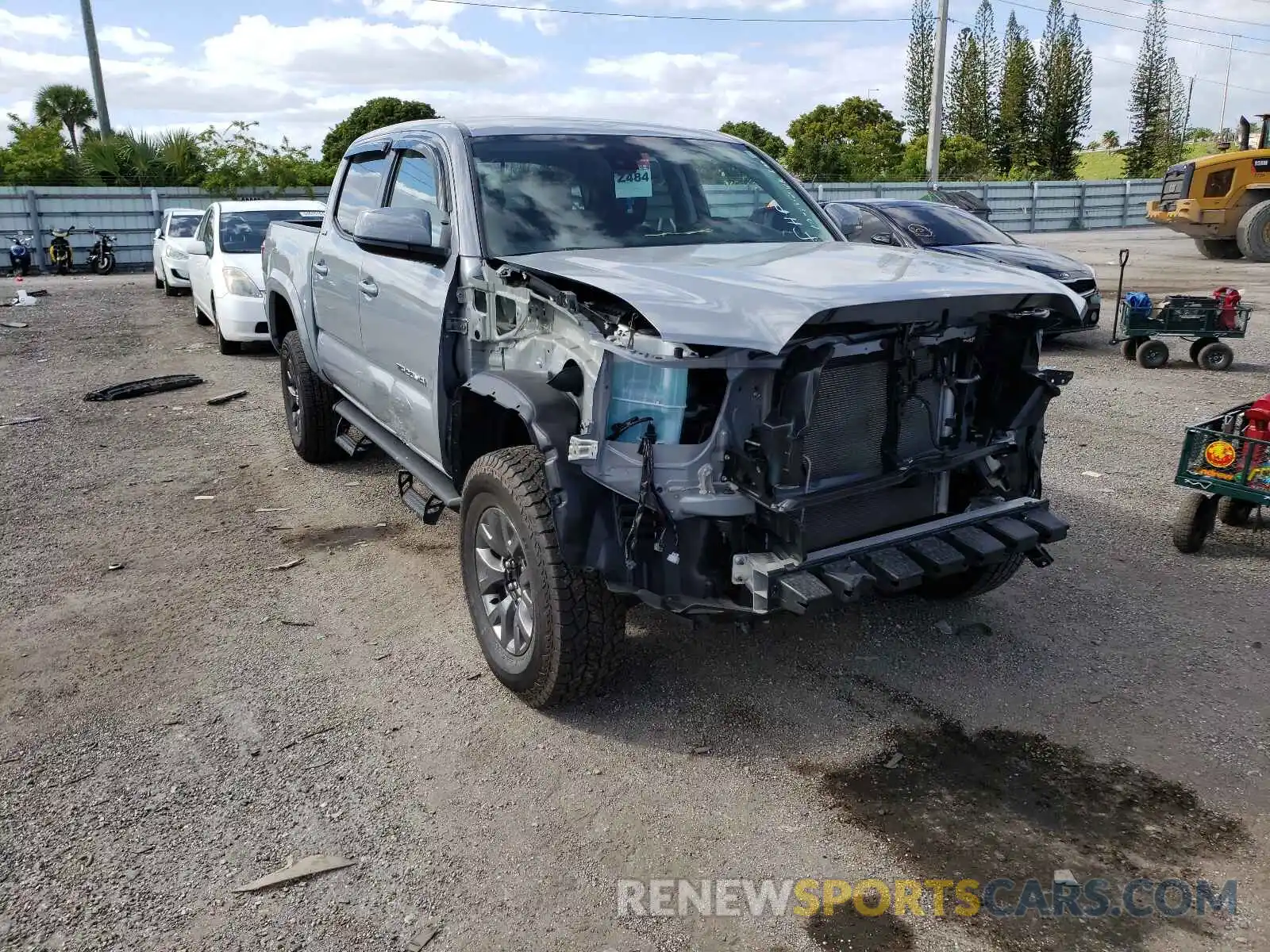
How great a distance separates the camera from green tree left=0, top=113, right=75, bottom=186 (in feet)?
89.9

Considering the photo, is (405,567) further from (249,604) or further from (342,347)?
(342,347)

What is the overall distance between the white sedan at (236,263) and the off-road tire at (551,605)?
813 centimetres

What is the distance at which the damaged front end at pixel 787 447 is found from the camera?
313 centimetres

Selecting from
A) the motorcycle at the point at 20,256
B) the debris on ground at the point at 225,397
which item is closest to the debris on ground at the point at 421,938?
the debris on ground at the point at 225,397

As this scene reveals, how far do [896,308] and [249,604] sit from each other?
3.30 meters

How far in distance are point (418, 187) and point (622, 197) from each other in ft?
3.29

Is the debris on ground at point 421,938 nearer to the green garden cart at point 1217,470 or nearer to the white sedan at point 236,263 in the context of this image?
the green garden cart at point 1217,470

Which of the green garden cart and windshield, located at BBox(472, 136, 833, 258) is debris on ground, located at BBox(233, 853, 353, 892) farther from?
the green garden cart

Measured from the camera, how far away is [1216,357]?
32.4 ft

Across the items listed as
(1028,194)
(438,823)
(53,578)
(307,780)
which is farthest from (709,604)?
(1028,194)

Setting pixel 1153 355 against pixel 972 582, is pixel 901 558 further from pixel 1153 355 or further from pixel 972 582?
pixel 1153 355

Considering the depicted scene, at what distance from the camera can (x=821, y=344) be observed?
122 inches

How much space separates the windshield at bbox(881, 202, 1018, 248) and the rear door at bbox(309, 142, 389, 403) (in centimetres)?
732

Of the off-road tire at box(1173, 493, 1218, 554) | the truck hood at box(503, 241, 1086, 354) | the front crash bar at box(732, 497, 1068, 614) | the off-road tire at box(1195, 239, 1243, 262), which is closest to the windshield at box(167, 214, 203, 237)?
the truck hood at box(503, 241, 1086, 354)
